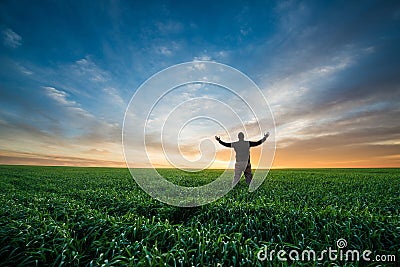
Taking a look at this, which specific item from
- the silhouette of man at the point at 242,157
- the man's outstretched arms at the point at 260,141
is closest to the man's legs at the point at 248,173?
the silhouette of man at the point at 242,157

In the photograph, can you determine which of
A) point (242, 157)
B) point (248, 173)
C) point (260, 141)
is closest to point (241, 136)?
point (260, 141)

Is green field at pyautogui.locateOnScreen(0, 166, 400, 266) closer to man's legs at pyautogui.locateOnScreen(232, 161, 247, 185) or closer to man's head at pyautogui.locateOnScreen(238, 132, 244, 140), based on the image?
man's legs at pyautogui.locateOnScreen(232, 161, 247, 185)

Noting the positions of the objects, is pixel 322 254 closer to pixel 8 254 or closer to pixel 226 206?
pixel 226 206

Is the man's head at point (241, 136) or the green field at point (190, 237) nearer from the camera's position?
the green field at point (190, 237)

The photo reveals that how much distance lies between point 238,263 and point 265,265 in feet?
1.60

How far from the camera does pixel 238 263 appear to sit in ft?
13.7

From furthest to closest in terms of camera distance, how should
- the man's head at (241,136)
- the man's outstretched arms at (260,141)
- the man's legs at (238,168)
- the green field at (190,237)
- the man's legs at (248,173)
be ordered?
the man's head at (241,136)
the man's legs at (248,173)
the man's legs at (238,168)
the man's outstretched arms at (260,141)
the green field at (190,237)

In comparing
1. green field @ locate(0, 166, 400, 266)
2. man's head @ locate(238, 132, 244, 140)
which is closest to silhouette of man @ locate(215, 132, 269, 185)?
man's head @ locate(238, 132, 244, 140)

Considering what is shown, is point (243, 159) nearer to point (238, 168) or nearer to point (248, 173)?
point (238, 168)

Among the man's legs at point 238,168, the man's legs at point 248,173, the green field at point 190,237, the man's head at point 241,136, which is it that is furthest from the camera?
the man's head at point 241,136

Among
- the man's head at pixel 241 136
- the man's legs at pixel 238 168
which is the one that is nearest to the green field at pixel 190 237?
the man's legs at pixel 238 168

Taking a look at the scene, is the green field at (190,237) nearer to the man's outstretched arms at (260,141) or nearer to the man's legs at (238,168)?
the man's legs at (238,168)

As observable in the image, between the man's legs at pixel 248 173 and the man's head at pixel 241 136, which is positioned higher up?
the man's head at pixel 241 136

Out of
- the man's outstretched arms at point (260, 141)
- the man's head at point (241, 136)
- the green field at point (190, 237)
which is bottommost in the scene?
the green field at point (190, 237)
